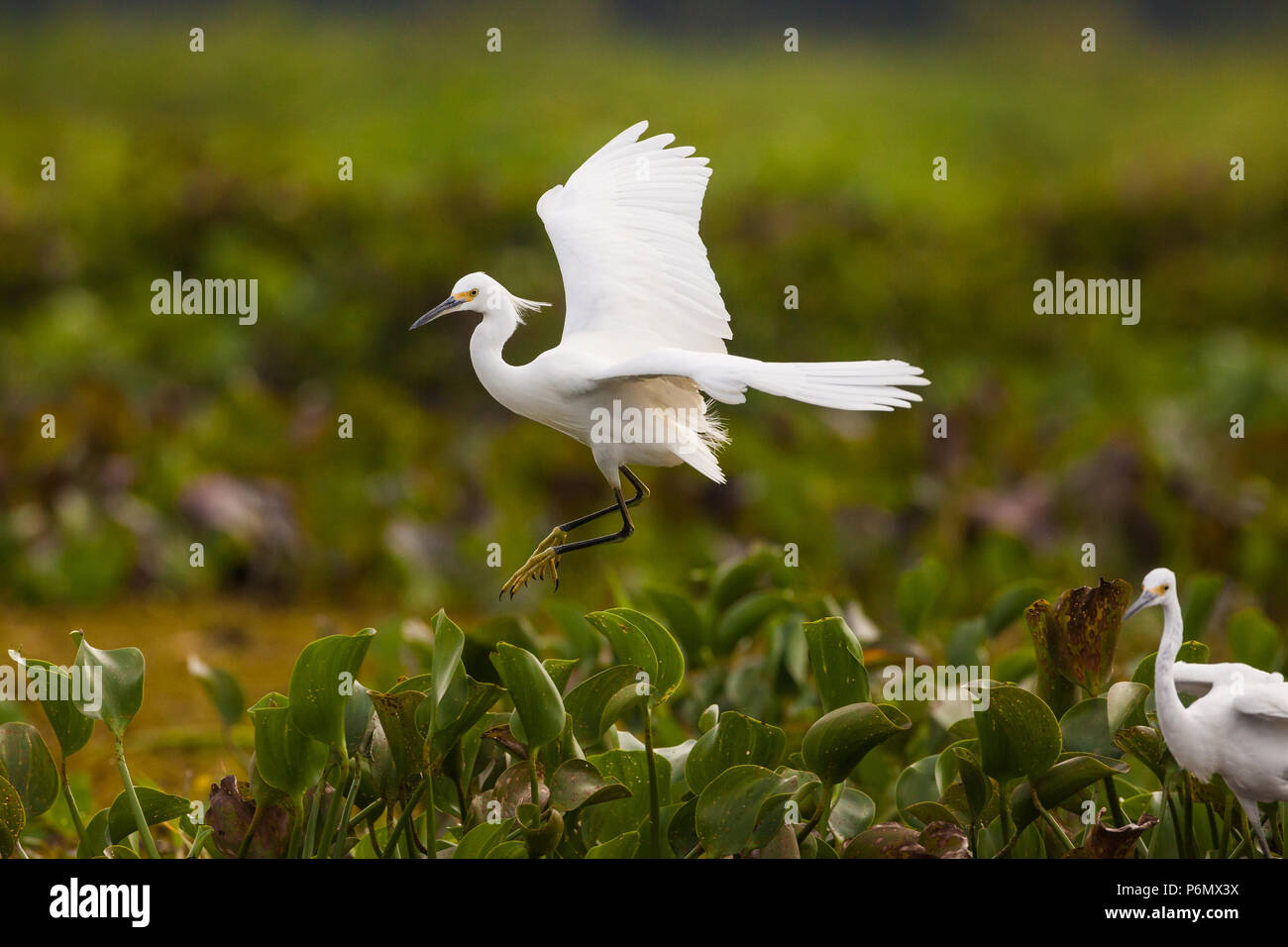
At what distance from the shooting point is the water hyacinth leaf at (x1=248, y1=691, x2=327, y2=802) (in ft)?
6.41

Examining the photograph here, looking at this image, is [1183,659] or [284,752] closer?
[284,752]

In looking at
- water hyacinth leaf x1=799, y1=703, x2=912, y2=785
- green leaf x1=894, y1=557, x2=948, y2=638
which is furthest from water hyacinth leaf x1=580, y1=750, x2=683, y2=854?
green leaf x1=894, y1=557, x2=948, y2=638

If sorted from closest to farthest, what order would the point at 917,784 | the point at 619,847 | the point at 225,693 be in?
the point at 619,847
the point at 917,784
the point at 225,693

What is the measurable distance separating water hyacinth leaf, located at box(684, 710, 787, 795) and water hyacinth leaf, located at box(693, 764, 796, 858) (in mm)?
95

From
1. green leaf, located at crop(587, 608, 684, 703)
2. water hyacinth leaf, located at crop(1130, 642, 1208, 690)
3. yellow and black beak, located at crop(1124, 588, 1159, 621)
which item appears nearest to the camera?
yellow and black beak, located at crop(1124, 588, 1159, 621)

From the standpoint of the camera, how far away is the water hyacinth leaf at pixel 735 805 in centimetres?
190

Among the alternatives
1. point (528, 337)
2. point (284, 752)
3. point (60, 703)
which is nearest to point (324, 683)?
point (284, 752)

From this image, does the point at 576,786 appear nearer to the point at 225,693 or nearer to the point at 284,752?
the point at 284,752

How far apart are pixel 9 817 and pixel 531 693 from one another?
760 millimetres

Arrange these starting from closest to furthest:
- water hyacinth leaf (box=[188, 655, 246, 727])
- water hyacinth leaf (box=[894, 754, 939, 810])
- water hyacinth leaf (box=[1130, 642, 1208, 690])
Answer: water hyacinth leaf (box=[1130, 642, 1208, 690]), water hyacinth leaf (box=[894, 754, 939, 810]), water hyacinth leaf (box=[188, 655, 246, 727])

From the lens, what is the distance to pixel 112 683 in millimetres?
1964

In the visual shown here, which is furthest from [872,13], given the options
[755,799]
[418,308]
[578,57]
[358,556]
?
[755,799]

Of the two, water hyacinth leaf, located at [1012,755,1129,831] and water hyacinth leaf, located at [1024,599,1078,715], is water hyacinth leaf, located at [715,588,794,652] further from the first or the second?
water hyacinth leaf, located at [1012,755,1129,831]
